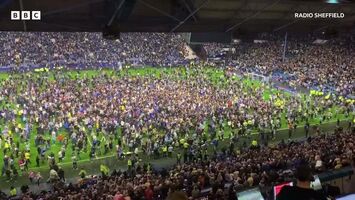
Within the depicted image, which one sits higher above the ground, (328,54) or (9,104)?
(328,54)

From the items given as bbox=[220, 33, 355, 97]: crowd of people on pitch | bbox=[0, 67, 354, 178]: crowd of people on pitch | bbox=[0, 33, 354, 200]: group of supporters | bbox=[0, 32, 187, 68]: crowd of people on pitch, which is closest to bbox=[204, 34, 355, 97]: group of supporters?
bbox=[220, 33, 355, 97]: crowd of people on pitch

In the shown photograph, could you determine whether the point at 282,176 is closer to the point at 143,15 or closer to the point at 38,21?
the point at 143,15

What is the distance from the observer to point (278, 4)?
1047 cm

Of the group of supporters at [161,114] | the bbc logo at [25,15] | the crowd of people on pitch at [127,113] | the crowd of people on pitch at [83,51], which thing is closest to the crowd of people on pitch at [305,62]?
the group of supporters at [161,114]

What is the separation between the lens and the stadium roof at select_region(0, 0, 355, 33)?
28.7ft

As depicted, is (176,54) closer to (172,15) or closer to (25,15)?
(172,15)

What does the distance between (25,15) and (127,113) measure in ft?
75.6

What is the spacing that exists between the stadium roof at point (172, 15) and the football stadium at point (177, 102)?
1.3 inches

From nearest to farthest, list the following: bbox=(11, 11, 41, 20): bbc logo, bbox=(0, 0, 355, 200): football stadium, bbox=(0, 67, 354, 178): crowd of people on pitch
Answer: bbox=(11, 11, 41, 20): bbc logo, bbox=(0, 0, 355, 200): football stadium, bbox=(0, 67, 354, 178): crowd of people on pitch

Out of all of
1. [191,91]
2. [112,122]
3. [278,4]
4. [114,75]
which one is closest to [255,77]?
[191,91]

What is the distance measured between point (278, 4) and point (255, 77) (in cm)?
3777

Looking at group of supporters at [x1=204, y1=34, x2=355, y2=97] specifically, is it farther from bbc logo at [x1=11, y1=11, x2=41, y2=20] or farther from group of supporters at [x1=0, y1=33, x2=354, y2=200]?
bbc logo at [x1=11, y1=11, x2=41, y2=20]

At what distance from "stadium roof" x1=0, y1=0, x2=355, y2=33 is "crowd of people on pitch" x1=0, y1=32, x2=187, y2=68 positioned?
129 ft

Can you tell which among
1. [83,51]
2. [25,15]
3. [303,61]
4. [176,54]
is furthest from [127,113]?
[176,54]
